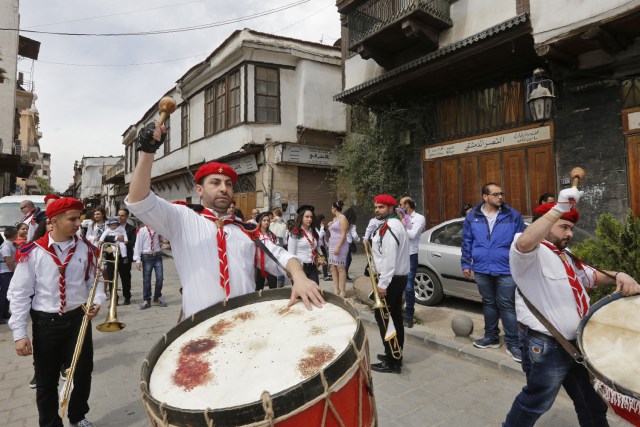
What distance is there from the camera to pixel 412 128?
1180 centimetres

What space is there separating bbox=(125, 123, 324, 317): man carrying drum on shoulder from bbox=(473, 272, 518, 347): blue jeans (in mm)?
3391

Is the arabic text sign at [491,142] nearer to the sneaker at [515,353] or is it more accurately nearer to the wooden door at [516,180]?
the wooden door at [516,180]

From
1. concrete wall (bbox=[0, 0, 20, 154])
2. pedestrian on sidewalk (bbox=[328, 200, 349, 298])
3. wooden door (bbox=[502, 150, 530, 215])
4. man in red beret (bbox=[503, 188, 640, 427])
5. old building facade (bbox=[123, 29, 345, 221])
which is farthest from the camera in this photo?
concrete wall (bbox=[0, 0, 20, 154])

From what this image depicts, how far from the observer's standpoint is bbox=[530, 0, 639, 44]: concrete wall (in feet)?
22.8

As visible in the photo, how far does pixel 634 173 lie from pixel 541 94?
2.38 meters

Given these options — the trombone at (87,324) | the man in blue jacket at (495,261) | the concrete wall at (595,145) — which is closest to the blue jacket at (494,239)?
the man in blue jacket at (495,261)

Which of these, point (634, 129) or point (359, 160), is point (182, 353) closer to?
point (634, 129)

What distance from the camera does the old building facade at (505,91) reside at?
7633 millimetres

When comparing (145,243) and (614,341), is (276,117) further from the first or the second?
(614,341)

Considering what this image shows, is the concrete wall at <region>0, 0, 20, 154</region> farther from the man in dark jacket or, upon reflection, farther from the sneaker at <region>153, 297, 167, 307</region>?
the sneaker at <region>153, 297, 167, 307</region>

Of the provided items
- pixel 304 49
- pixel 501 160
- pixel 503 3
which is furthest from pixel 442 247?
pixel 304 49

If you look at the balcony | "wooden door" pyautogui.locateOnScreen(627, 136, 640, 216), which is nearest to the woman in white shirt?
the balcony

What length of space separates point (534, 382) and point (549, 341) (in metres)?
0.30

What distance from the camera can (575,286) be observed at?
2.51 meters
